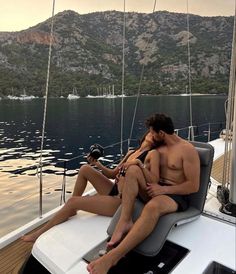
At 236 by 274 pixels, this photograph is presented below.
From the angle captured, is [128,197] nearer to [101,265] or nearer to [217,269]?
[101,265]

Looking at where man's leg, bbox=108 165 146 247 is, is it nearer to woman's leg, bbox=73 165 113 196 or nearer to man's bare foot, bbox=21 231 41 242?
woman's leg, bbox=73 165 113 196

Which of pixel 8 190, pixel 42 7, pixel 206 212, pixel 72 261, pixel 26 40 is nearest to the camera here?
pixel 72 261

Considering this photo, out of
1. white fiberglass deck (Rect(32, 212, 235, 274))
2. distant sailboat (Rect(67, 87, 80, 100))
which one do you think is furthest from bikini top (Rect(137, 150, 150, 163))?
distant sailboat (Rect(67, 87, 80, 100))

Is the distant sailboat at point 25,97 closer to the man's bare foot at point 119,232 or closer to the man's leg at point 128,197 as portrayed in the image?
the man's leg at point 128,197

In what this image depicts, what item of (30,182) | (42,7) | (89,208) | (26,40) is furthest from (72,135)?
(26,40)

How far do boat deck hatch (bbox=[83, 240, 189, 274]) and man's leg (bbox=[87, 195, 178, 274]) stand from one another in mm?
73

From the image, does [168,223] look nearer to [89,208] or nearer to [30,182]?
[89,208]

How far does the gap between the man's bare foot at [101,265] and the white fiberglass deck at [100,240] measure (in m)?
0.13

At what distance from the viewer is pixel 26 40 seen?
7462 cm

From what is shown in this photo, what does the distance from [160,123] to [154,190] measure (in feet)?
1.86

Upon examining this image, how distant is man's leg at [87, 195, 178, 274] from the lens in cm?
243

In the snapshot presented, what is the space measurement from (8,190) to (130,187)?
412 inches

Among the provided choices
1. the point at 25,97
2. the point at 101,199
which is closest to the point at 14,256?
the point at 101,199

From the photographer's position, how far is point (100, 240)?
2.84 meters
